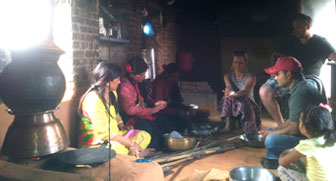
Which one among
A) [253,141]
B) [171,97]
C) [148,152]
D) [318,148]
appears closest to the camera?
[318,148]

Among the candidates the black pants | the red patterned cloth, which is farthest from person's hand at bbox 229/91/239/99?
the red patterned cloth

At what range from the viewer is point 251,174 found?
2.63m

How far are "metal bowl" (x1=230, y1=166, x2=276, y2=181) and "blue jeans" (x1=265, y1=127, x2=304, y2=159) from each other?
0.39 meters

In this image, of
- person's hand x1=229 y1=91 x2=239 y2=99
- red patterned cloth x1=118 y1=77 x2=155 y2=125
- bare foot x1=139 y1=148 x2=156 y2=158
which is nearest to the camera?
bare foot x1=139 y1=148 x2=156 y2=158

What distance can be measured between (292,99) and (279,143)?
20.3 inches

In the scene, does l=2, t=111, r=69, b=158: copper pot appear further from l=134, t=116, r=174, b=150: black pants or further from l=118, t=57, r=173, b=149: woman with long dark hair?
l=134, t=116, r=174, b=150: black pants

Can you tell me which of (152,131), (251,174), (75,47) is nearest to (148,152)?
(152,131)

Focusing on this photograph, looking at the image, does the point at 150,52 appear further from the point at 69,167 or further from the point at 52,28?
the point at 69,167

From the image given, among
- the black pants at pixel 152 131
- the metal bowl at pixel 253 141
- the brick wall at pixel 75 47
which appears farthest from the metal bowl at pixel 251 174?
the brick wall at pixel 75 47

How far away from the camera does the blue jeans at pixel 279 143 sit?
272 cm

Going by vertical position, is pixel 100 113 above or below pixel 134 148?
above

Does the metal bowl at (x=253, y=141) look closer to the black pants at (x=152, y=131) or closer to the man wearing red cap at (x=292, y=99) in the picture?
the man wearing red cap at (x=292, y=99)

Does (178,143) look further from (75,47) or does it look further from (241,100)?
(75,47)

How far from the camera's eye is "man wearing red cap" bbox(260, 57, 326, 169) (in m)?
2.50
